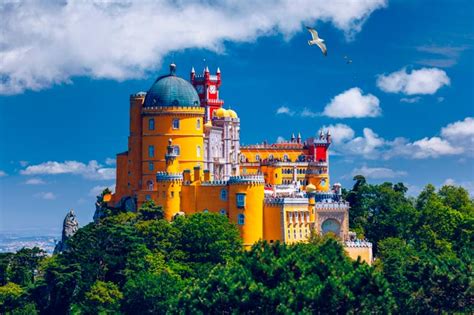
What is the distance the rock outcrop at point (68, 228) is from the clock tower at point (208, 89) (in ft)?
66.2

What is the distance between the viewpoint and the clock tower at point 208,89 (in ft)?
391

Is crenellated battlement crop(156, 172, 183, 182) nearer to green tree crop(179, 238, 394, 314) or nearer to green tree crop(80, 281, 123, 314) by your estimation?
green tree crop(80, 281, 123, 314)

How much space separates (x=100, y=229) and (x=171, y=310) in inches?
847

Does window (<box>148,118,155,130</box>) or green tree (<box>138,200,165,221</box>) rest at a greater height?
window (<box>148,118,155,130</box>)

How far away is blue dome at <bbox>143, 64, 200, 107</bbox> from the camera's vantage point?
334 feet

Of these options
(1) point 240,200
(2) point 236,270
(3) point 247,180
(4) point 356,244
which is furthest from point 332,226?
(2) point 236,270

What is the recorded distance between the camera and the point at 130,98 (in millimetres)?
104750

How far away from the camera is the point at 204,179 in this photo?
323 feet

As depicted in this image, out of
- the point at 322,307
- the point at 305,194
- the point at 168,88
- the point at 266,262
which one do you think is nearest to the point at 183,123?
the point at 168,88

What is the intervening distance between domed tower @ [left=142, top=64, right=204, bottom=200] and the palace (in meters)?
0.10

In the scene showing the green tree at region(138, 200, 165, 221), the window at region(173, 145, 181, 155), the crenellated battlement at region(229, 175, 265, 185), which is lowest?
the green tree at region(138, 200, 165, 221)

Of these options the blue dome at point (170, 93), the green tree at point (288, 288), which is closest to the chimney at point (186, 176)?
the blue dome at point (170, 93)

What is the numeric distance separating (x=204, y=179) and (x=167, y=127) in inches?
283

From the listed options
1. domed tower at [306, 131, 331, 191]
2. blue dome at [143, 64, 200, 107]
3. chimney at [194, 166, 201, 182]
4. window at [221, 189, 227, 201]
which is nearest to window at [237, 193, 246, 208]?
window at [221, 189, 227, 201]
